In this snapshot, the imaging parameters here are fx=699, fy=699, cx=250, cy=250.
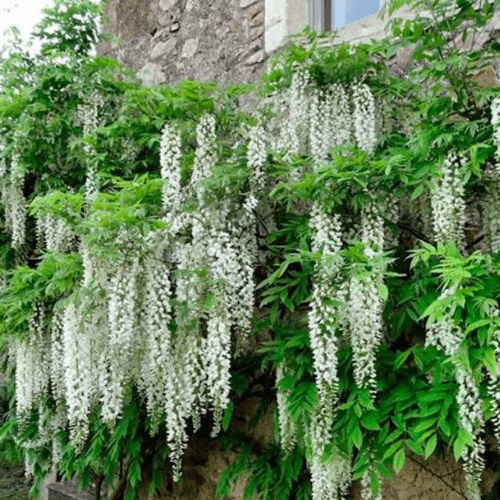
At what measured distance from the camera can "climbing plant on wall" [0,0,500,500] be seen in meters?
2.71

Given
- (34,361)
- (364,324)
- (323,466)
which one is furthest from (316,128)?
Result: (34,361)

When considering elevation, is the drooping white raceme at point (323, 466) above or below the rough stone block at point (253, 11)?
→ below

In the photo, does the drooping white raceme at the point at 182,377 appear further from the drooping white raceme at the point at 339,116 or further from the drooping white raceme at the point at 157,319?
the drooping white raceme at the point at 339,116

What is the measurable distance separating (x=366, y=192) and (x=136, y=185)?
0.98 m

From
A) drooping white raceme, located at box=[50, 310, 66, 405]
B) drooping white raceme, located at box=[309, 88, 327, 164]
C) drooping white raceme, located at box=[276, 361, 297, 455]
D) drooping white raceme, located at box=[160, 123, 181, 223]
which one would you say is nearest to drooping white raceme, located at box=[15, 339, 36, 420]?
drooping white raceme, located at box=[50, 310, 66, 405]

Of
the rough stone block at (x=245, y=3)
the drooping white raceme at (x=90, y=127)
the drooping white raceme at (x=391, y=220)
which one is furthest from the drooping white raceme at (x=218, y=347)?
the rough stone block at (x=245, y=3)

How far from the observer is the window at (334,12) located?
13.3 feet

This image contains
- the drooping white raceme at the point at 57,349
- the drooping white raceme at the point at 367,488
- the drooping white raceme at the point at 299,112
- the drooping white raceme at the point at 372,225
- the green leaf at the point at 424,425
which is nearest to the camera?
the green leaf at the point at 424,425

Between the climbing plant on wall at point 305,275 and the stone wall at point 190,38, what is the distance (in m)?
0.69

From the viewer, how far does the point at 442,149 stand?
278cm

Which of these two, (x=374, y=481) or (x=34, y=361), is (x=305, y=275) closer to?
(x=374, y=481)

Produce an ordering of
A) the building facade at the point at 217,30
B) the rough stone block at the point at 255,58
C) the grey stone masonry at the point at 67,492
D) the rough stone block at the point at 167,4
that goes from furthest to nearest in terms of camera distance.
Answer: the rough stone block at the point at 167,4
the grey stone masonry at the point at 67,492
the rough stone block at the point at 255,58
the building facade at the point at 217,30

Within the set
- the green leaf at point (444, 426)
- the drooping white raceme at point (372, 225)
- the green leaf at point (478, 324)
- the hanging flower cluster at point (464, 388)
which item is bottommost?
the green leaf at point (444, 426)

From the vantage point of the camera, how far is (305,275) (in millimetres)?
3080
